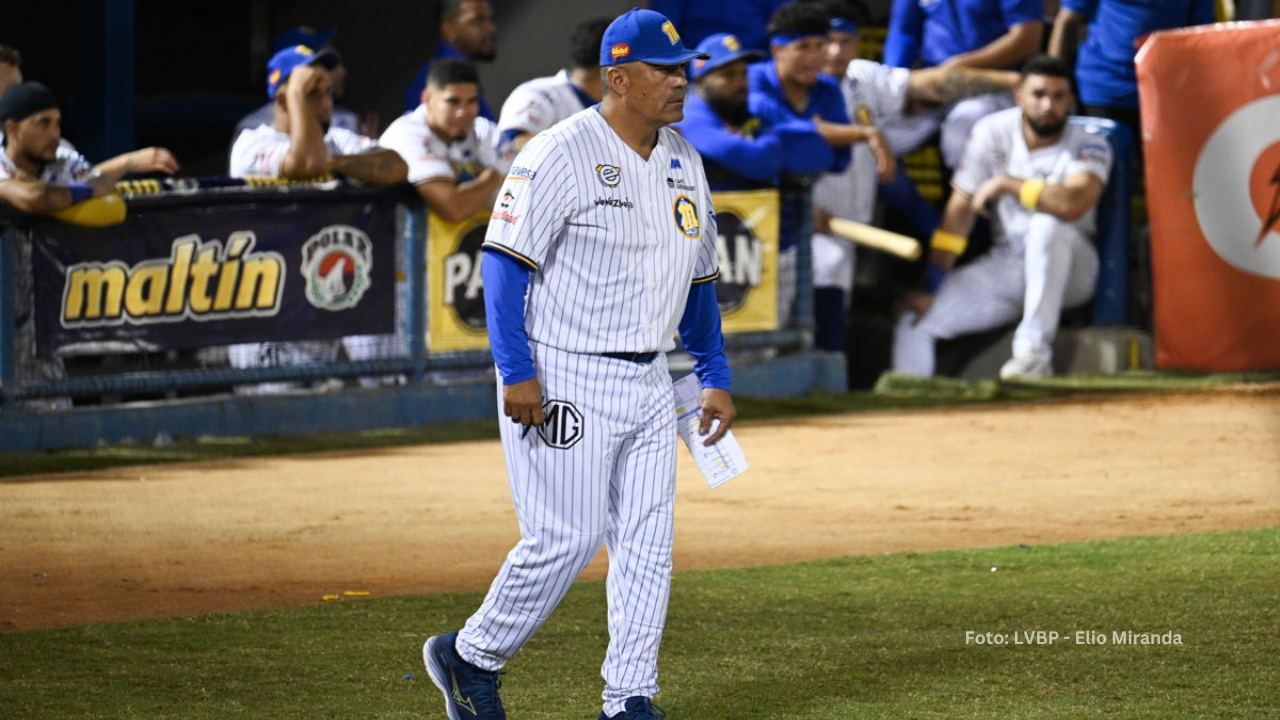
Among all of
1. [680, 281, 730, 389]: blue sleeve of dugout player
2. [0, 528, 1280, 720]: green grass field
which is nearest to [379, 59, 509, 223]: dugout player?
[0, 528, 1280, 720]: green grass field

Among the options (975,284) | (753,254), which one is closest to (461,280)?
(753,254)

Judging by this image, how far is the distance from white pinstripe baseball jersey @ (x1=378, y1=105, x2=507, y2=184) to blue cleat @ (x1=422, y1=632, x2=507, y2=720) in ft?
18.7

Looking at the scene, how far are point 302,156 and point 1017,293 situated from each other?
4.81 metres

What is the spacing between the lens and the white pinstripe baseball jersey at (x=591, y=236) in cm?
507

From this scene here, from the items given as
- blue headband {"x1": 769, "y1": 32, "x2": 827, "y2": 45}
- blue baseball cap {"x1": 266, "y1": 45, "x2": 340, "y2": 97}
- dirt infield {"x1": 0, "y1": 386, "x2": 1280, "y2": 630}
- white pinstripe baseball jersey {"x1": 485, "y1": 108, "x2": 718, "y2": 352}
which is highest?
blue headband {"x1": 769, "y1": 32, "x2": 827, "y2": 45}

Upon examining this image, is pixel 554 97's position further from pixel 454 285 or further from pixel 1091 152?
pixel 1091 152

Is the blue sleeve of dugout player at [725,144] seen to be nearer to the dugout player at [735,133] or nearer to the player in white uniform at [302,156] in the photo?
the dugout player at [735,133]

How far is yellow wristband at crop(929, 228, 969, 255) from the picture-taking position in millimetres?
13062

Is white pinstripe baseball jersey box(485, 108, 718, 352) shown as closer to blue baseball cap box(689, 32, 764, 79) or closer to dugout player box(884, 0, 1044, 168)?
blue baseball cap box(689, 32, 764, 79)

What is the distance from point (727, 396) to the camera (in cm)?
550

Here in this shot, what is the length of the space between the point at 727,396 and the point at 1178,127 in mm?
7710

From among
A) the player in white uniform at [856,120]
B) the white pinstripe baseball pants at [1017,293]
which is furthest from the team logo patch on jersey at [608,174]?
the white pinstripe baseball pants at [1017,293]

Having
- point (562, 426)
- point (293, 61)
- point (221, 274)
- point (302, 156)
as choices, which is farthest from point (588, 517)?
point (293, 61)

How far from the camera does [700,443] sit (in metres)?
5.50
